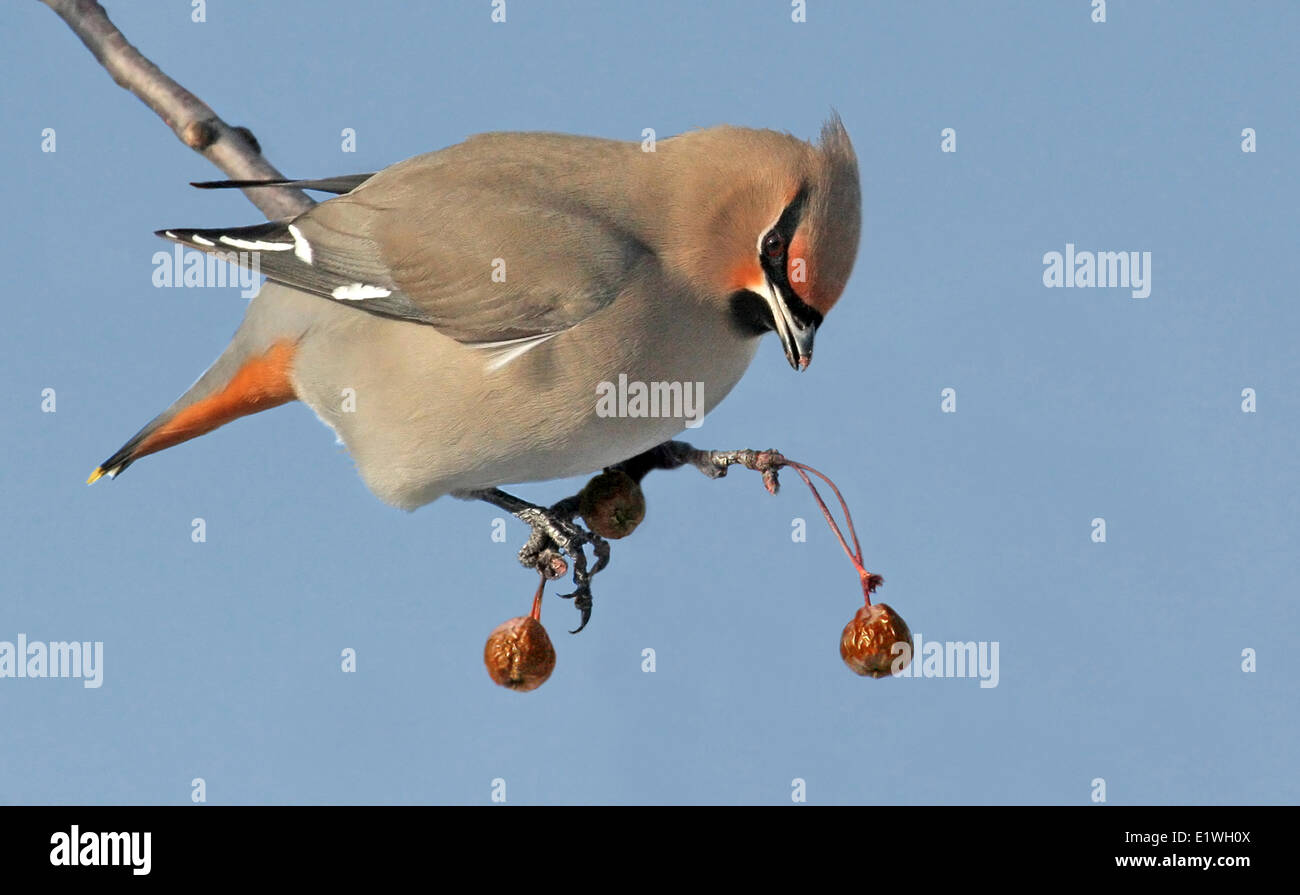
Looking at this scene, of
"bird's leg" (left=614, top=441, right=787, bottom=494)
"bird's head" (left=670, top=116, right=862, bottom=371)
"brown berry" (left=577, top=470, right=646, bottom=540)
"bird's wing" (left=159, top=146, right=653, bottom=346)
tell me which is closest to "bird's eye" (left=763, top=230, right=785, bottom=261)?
"bird's head" (left=670, top=116, right=862, bottom=371)

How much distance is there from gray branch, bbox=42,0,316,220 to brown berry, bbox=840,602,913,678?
2.05 m

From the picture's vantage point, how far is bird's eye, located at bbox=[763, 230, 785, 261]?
137 inches

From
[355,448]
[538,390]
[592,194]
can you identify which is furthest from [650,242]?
[355,448]

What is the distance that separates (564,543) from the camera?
3.90 m

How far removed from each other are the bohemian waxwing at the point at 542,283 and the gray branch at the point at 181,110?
26 centimetres

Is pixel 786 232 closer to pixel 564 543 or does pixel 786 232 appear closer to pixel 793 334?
pixel 793 334

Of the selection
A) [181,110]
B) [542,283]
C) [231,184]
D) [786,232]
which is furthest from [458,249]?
[181,110]

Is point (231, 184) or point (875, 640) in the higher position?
point (231, 184)

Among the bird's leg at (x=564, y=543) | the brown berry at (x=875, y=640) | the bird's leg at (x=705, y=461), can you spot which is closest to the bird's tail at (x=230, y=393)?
the bird's leg at (x=564, y=543)

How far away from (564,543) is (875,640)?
0.95 m

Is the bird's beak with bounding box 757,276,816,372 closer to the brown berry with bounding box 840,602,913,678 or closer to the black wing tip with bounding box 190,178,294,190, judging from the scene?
the brown berry with bounding box 840,602,913,678

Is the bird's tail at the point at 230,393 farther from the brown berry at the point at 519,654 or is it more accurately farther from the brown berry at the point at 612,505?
the brown berry at the point at 519,654

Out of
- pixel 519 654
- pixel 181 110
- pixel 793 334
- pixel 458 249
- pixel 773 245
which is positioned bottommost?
pixel 519 654

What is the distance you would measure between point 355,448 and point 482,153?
0.88 m
